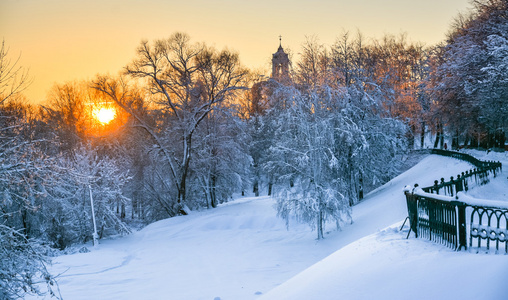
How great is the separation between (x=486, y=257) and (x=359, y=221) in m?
13.0

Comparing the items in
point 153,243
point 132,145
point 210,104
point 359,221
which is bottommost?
point 153,243

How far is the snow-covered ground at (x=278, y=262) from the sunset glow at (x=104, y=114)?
18258 millimetres

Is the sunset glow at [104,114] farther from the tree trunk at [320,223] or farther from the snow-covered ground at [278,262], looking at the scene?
the tree trunk at [320,223]

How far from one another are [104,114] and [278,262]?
106ft

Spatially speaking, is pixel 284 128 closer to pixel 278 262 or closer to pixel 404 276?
pixel 278 262

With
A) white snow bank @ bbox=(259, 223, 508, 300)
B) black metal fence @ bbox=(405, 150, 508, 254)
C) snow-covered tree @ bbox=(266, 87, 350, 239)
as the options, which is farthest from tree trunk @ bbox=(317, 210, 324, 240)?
white snow bank @ bbox=(259, 223, 508, 300)

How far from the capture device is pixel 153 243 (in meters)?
21.7

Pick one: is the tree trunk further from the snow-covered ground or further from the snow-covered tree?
the snow-covered ground

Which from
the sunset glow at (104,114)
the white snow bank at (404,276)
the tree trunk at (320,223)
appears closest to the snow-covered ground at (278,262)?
the white snow bank at (404,276)

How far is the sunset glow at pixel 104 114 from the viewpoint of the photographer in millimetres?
38906

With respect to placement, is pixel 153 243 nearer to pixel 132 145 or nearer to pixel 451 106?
pixel 132 145

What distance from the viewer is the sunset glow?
38906mm

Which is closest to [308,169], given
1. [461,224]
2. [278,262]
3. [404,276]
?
[278,262]

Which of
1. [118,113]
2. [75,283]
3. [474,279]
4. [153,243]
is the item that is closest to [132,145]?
[118,113]
